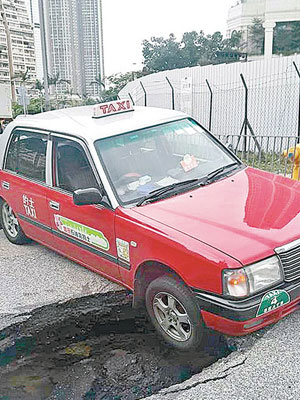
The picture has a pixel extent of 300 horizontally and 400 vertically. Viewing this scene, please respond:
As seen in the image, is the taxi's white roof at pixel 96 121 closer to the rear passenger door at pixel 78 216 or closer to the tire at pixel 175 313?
the rear passenger door at pixel 78 216

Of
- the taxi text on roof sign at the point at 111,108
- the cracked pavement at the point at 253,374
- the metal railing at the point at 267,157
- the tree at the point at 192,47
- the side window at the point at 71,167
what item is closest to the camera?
the cracked pavement at the point at 253,374

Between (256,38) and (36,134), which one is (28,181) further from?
(256,38)

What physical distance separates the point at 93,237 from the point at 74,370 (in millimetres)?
1272

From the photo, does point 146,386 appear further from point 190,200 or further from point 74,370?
point 190,200

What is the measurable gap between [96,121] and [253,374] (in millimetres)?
2903

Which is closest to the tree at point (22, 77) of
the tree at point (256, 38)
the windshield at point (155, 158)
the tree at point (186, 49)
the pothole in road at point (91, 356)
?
the tree at point (186, 49)

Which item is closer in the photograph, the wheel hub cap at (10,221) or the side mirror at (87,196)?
the side mirror at (87,196)

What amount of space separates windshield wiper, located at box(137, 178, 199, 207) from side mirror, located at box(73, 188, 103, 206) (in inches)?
14.9

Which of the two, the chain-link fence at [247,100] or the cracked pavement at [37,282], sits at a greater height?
the chain-link fence at [247,100]

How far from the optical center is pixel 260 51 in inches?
2312

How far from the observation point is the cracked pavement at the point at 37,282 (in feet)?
14.1

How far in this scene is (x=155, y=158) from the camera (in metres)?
4.21

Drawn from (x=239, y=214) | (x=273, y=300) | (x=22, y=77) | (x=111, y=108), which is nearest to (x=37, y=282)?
(x=111, y=108)

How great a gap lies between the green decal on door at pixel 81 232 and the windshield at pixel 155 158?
0.47m
